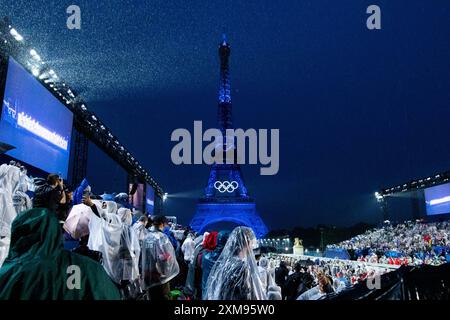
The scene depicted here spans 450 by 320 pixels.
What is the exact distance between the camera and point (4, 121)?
11953mm

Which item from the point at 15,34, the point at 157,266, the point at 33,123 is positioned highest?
the point at 15,34

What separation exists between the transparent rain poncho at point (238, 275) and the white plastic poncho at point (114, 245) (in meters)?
1.96

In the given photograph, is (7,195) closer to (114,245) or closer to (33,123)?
(114,245)

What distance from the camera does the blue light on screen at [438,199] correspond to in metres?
41.1

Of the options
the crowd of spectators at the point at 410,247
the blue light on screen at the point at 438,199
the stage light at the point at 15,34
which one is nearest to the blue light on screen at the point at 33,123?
the stage light at the point at 15,34

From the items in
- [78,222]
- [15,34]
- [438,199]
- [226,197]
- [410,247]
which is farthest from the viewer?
[226,197]

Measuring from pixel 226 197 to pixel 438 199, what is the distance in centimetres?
3572

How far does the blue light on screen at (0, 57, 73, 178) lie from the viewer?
1243 centimetres

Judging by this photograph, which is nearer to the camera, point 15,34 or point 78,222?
point 78,222

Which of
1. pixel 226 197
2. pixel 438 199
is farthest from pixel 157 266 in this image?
pixel 226 197

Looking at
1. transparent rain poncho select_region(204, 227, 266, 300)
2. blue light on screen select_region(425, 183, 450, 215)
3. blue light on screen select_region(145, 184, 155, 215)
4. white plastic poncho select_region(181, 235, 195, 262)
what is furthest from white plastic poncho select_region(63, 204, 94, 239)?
blue light on screen select_region(425, 183, 450, 215)

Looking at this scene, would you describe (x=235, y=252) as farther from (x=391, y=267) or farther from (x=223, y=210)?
(x=223, y=210)

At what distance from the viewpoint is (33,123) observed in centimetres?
1426

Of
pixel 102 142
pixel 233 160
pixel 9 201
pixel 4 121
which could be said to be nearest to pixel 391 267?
pixel 9 201
